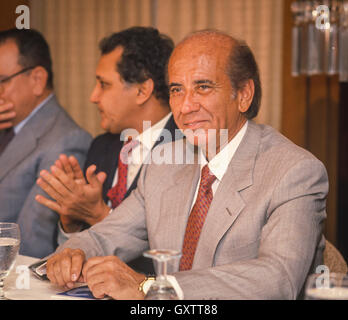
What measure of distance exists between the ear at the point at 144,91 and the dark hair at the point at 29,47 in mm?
584

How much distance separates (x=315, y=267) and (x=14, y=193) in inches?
60.5

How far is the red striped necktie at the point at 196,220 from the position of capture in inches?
62.3

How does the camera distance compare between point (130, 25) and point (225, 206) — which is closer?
point (225, 206)

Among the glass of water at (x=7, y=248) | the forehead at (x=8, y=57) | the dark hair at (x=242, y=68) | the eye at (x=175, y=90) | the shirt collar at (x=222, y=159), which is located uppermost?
the forehead at (x=8, y=57)

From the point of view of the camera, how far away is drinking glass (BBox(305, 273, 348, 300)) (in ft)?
2.84

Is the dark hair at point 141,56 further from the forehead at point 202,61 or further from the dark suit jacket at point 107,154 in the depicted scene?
the forehead at point 202,61

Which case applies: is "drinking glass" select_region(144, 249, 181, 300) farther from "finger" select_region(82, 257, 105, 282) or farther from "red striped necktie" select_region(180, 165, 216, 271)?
"red striped necktie" select_region(180, 165, 216, 271)

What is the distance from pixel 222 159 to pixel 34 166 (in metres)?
1.18

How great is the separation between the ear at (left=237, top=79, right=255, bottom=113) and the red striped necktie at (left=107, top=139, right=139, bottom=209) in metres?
0.79

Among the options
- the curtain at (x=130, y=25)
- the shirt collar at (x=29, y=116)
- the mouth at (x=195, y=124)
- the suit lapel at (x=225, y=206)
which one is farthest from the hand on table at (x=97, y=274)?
the curtain at (x=130, y=25)

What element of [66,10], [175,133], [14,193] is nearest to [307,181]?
[175,133]

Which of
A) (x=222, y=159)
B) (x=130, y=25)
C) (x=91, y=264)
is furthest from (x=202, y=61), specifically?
(x=130, y=25)

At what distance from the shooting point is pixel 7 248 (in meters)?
1.26

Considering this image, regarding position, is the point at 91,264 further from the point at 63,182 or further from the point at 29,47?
the point at 29,47
